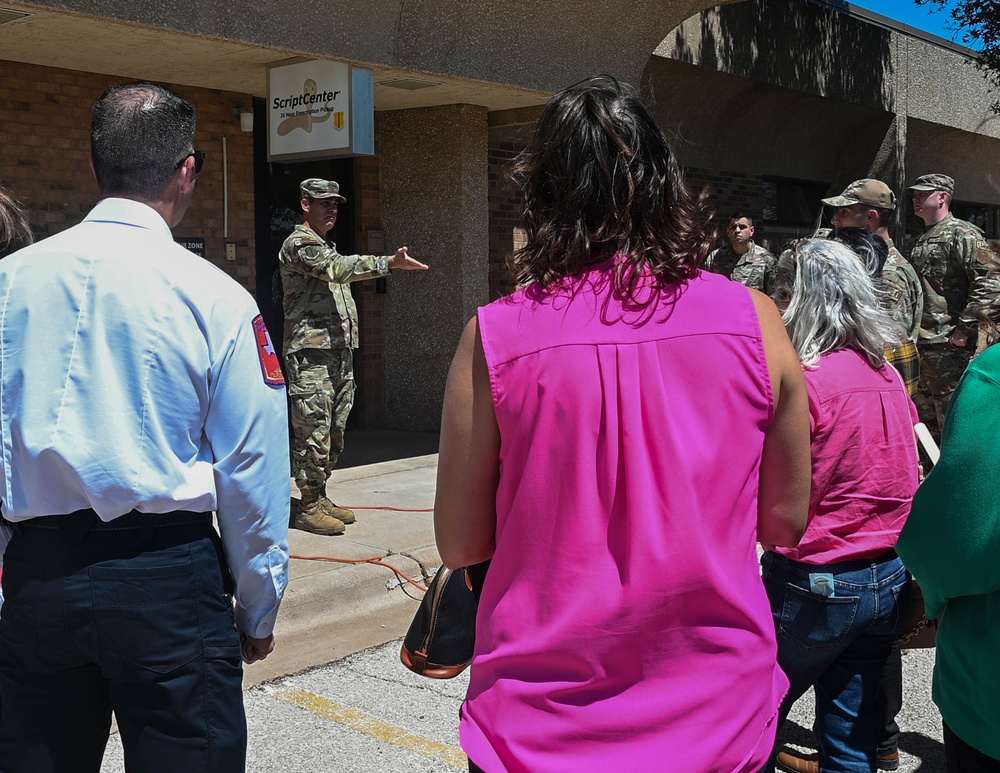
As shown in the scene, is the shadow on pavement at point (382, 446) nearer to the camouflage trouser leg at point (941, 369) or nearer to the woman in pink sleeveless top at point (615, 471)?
the camouflage trouser leg at point (941, 369)

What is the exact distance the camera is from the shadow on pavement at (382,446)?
28.9 ft

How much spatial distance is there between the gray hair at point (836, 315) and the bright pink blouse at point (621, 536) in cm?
140

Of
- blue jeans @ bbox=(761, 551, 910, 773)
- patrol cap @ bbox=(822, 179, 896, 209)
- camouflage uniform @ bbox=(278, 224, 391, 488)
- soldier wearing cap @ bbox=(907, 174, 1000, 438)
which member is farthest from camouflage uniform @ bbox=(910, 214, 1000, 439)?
blue jeans @ bbox=(761, 551, 910, 773)

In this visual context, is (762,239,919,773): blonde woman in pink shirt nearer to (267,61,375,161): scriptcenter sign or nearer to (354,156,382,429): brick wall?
(267,61,375,161): scriptcenter sign

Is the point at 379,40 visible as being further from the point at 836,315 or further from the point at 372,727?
the point at 836,315

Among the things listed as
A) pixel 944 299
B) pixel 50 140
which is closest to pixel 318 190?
pixel 50 140

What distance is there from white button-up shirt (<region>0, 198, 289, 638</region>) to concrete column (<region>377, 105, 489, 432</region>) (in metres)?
7.10

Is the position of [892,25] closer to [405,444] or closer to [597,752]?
Answer: [405,444]

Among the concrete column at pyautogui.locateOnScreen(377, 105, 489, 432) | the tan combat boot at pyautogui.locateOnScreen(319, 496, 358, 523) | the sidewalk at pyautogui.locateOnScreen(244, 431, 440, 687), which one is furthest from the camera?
the concrete column at pyautogui.locateOnScreen(377, 105, 489, 432)

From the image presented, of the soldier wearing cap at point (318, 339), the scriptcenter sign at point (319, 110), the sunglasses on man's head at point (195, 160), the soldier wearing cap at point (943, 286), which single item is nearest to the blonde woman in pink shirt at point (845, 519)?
the sunglasses on man's head at point (195, 160)

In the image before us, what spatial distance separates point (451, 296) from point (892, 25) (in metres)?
9.75

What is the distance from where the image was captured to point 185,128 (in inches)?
90.1

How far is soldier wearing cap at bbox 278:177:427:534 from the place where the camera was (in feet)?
20.6

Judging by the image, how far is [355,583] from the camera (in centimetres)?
546
